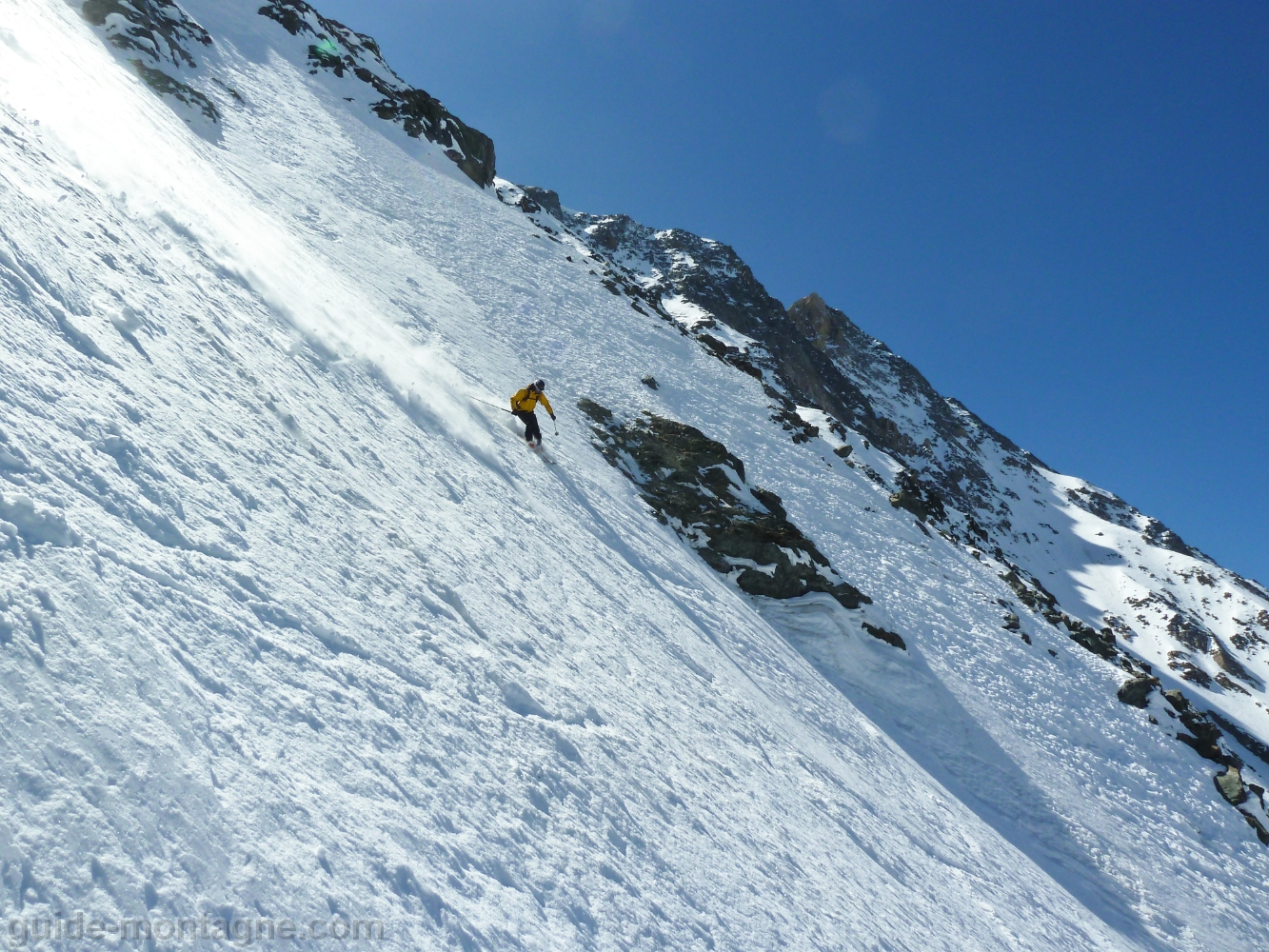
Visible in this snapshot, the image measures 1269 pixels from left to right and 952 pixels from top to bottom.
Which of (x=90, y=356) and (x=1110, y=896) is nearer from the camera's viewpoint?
(x=90, y=356)

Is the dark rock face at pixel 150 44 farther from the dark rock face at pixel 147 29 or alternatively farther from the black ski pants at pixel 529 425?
the black ski pants at pixel 529 425

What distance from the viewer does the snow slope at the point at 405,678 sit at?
3545 millimetres

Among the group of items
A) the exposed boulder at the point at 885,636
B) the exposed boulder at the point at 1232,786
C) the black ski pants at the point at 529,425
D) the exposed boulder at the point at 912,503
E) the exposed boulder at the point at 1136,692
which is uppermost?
the exposed boulder at the point at 912,503

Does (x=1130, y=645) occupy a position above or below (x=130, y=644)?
above

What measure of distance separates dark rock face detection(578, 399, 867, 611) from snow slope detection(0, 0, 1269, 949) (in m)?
0.91

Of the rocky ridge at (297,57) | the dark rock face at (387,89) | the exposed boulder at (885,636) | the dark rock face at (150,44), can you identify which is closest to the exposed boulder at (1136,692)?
the exposed boulder at (885,636)

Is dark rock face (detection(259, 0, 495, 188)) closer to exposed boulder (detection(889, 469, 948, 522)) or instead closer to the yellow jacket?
exposed boulder (detection(889, 469, 948, 522))

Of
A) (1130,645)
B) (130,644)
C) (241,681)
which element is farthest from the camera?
(1130,645)

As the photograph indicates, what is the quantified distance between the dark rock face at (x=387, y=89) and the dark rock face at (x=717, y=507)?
→ 27568 millimetres

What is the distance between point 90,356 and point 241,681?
11.7 feet

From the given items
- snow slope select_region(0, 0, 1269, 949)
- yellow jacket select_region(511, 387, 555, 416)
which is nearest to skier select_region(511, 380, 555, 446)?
yellow jacket select_region(511, 387, 555, 416)

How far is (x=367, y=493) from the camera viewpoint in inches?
301

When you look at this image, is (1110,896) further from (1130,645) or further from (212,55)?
(1130,645)

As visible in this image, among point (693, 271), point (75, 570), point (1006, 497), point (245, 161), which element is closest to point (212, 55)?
point (245, 161)
